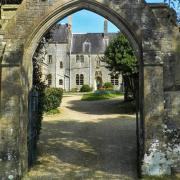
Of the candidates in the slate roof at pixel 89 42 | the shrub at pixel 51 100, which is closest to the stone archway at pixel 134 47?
the shrub at pixel 51 100

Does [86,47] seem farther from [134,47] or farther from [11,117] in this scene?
[11,117]

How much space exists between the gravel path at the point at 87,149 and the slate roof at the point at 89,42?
33.1 meters

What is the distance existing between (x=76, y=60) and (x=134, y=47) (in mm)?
48347

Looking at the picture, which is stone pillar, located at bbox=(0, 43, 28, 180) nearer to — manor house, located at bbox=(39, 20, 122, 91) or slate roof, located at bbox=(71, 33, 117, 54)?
manor house, located at bbox=(39, 20, 122, 91)

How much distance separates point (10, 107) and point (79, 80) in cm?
4864

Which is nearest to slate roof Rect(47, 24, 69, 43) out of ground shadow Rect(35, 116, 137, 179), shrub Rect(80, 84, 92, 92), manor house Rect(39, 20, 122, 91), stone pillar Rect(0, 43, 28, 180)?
manor house Rect(39, 20, 122, 91)

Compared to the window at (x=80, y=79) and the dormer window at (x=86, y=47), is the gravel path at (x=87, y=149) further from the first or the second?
the dormer window at (x=86, y=47)

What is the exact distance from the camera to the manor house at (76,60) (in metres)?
58.2

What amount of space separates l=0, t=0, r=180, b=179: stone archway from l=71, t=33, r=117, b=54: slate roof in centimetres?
4747

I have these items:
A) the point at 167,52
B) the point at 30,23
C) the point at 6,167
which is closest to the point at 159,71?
the point at 167,52

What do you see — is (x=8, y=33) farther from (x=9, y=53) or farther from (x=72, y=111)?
(x=72, y=111)

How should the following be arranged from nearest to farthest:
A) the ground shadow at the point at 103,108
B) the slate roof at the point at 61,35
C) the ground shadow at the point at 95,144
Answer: the ground shadow at the point at 95,144 → the ground shadow at the point at 103,108 → the slate roof at the point at 61,35

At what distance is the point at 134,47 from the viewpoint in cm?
1066

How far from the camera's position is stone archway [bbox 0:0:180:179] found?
1018 cm
